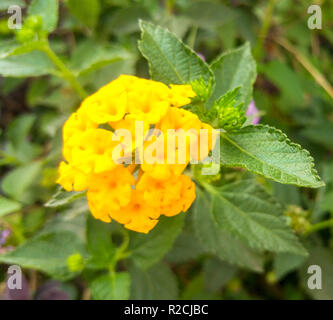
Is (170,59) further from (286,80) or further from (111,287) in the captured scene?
(286,80)

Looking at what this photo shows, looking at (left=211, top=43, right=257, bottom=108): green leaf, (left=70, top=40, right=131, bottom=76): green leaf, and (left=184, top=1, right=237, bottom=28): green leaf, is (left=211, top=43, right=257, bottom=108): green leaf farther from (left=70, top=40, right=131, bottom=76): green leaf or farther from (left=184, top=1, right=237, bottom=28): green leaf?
(left=184, top=1, right=237, bottom=28): green leaf

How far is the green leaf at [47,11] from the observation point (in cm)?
100

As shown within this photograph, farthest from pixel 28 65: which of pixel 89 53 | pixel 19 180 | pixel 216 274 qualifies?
pixel 216 274

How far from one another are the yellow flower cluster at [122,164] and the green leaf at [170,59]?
0.13m

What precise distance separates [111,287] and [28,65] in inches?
25.2

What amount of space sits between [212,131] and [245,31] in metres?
0.90

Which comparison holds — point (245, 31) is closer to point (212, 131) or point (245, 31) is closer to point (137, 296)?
point (212, 131)

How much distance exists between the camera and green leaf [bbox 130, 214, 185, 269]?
36.2 inches

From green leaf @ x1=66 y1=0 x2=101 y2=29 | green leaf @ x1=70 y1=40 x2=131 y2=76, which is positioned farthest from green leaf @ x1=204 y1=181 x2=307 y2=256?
green leaf @ x1=66 y1=0 x2=101 y2=29

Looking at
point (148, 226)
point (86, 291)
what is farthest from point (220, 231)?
point (86, 291)

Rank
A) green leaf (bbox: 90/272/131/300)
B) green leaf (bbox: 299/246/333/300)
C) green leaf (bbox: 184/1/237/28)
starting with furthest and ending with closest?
green leaf (bbox: 184/1/237/28)
green leaf (bbox: 299/246/333/300)
green leaf (bbox: 90/272/131/300)

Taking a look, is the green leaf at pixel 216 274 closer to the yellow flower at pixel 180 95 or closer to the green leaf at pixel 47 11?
the yellow flower at pixel 180 95

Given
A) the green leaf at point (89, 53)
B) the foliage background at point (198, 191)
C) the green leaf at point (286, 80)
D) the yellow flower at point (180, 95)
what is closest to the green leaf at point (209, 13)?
the foliage background at point (198, 191)

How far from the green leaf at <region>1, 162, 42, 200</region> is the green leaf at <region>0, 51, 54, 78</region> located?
35 centimetres
